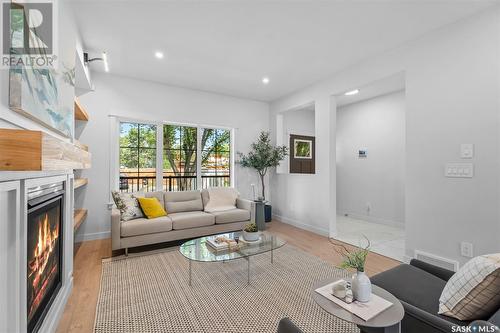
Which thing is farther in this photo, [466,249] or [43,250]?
[466,249]

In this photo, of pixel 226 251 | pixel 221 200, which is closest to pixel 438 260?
pixel 226 251

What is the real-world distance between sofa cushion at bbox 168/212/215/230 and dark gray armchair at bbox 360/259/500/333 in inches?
101

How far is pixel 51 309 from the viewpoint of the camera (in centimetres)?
172

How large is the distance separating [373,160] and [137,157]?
16.0 feet

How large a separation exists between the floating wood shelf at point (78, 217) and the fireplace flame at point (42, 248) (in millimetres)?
1228

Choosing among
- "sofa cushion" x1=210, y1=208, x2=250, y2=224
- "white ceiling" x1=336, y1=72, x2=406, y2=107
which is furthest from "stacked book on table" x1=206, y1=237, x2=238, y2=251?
"white ceiling" x1=336, y1=72, x2=406, y2=107

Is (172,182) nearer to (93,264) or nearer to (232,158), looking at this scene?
(232,158)

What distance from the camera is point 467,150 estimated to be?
2.48 m

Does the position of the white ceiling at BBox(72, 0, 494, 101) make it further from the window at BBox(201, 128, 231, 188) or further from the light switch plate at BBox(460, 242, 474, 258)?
the light switch plate at BBox(460, 242, 474, 258)

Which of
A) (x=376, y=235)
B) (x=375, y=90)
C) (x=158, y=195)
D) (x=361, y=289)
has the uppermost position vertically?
(x=375, y=90)

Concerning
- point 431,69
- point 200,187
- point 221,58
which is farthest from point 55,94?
point 431,69

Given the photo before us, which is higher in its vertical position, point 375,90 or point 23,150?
point 375,90

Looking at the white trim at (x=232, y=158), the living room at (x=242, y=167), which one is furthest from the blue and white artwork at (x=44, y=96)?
the white trim at (x=232, y=158)

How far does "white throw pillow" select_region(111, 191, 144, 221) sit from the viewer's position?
3352 mm
